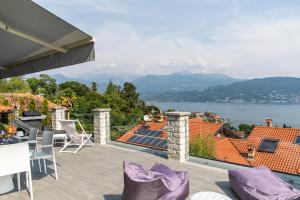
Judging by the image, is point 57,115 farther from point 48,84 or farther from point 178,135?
point 48,84

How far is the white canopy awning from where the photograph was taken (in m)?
3.47

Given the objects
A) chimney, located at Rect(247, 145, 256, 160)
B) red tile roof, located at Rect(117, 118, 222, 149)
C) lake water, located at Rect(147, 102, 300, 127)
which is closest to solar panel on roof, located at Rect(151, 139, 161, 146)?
red tile roof, located at Rect(117, 118, 222, 149)

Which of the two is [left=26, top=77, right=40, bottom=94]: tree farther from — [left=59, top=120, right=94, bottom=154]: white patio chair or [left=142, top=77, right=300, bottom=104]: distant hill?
[left=142, top=77, right=300, bottom=104]: distant hill

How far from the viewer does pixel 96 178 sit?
533cm

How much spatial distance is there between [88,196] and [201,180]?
1982 millimetres

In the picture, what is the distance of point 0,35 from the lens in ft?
14.3

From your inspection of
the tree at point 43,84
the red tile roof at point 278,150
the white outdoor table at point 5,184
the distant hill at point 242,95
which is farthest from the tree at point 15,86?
the distant hill at point 242,95

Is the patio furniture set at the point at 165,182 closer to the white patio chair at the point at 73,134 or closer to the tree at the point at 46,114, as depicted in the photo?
the white patio chair at the point at 73,134

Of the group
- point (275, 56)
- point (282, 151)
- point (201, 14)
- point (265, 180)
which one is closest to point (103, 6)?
point (201, 14)

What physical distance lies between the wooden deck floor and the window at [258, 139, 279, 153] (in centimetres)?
1478

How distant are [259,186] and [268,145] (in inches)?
695

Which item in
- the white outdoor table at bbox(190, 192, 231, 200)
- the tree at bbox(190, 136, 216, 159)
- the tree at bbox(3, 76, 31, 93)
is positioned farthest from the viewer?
the tree at bbox(3, 76, 31, 93)

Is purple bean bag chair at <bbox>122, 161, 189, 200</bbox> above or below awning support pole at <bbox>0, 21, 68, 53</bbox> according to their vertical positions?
below

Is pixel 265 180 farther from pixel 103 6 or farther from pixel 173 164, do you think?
pixel 103 6
